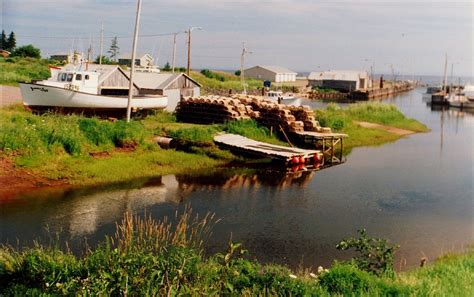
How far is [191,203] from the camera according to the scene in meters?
18.9

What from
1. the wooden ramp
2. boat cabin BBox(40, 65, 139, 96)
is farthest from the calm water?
boat cabin BBox(40, 65, 139, 96)

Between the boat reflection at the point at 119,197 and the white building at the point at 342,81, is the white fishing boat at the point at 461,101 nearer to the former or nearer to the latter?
the white building at the point at 342,81

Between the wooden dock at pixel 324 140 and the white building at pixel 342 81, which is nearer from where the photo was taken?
the wooden dock at pixel 324 140

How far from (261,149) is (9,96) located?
63.3 feet

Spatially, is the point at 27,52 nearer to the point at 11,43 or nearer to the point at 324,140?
the point at 11,43

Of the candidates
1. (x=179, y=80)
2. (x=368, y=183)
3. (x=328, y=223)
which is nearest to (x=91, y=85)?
(x=179, y=80)

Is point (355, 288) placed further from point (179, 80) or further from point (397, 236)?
point (179, 80)

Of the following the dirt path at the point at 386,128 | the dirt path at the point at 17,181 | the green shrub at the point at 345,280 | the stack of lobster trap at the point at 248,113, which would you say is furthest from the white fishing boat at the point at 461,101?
the green shrub at the point at 345,280

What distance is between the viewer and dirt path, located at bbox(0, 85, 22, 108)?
31.6 metres

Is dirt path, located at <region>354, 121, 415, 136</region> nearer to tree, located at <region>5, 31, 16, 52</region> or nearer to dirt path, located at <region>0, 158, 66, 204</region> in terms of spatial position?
dirt path, located at <region>0, 158, 66, 204</region>

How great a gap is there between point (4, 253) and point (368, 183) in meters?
17.9

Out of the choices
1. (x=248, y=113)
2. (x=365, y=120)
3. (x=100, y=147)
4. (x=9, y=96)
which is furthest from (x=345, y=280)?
(x=365, y=120)

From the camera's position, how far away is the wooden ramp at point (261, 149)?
85.6 feet

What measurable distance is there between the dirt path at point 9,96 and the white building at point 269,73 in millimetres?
72913
